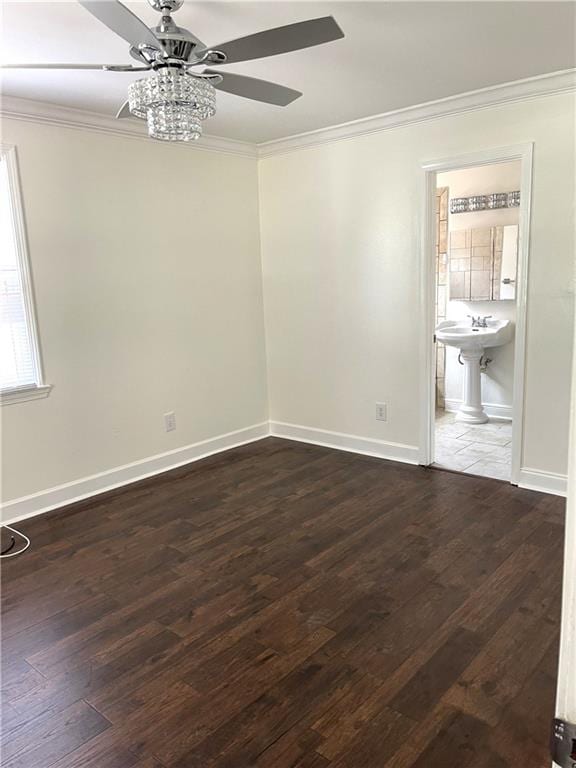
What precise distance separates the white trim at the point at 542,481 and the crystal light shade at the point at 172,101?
2.89m

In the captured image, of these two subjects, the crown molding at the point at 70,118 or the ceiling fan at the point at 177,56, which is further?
the crown molding at the point at 70,118

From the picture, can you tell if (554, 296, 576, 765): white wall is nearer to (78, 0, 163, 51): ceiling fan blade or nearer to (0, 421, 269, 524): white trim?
(78, 0, 163, 51): ceiling fan blade

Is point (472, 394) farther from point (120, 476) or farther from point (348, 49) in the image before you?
point (348, 49)

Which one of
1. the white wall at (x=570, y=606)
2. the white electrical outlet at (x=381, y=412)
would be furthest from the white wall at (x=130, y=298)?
the white wall at (x=570, y=606)

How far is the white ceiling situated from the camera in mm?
2184

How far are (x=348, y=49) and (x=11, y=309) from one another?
235 centimetres

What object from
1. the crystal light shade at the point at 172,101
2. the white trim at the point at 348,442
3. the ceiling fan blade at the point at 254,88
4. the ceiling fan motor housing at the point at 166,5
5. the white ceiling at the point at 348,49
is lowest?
the white trim at the point at 348,442

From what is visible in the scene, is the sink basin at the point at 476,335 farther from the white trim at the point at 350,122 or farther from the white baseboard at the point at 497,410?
the white trim at the point at 350,122

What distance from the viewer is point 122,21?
1635mm

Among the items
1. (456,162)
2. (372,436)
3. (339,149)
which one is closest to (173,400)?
(372,436)

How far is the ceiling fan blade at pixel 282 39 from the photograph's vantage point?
5.44 feet

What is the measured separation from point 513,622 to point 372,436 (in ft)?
7.17

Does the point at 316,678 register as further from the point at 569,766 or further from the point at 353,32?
the point at 353,32

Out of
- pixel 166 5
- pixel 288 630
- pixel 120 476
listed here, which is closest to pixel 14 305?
pixel 120 476
